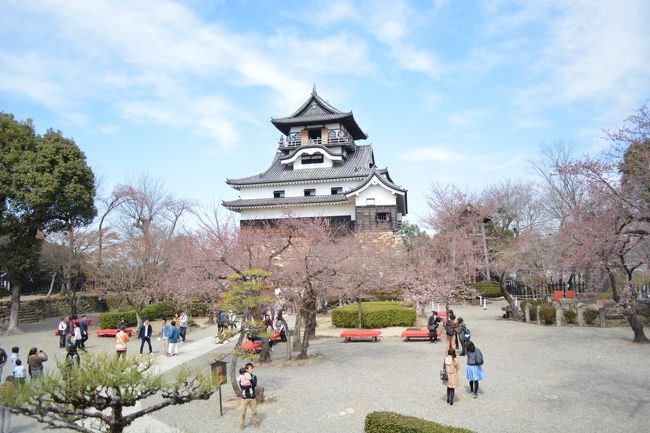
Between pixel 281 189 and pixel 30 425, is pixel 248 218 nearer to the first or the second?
pixel 281 189

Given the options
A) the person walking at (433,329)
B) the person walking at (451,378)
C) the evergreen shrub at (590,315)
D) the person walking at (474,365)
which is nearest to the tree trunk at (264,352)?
the person walking at (433,329)

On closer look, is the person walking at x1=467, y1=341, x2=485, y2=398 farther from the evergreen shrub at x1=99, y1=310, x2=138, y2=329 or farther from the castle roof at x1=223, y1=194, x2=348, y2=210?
the castle roof at x1=223, y1=194, x2=348, y2=210

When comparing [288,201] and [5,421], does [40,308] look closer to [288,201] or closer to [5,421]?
[288,201]

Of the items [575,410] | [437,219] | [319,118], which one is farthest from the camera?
[319,118]

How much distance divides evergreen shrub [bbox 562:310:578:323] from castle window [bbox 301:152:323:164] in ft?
94.5

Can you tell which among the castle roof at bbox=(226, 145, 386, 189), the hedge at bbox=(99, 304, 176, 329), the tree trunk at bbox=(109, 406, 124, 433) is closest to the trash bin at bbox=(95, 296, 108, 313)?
the hedge at bbox=(99, 304, 176, 329)

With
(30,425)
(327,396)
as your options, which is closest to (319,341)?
(327,396)

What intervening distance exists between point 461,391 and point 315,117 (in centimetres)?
3999

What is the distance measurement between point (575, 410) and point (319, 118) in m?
41.4

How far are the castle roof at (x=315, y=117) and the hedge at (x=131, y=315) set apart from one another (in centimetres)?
2477

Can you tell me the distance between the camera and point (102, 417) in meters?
5.95

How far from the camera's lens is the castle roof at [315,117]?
159ft

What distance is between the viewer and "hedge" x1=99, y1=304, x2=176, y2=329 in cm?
2725

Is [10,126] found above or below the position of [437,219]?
above
